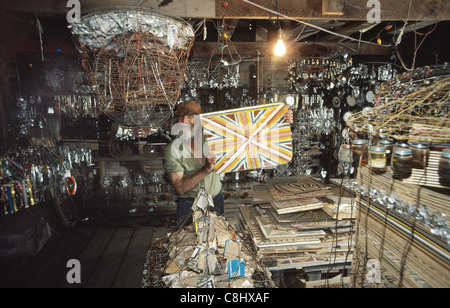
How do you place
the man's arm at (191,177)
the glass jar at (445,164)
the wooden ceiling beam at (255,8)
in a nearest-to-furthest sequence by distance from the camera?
the glass jar at (445,164)
the wooden ceiling beam at (255,8)
the man's arm at (191,177)

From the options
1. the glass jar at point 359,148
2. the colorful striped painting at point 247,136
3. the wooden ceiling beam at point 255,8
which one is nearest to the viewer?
the glass jar at point 359,148

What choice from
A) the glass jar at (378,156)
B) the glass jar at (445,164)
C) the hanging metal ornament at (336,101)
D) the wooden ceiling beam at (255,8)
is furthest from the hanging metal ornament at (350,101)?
the glass jar at (445,164)

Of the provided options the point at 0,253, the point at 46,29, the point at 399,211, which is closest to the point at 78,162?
the point at 0,253

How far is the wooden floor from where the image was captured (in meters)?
4.29

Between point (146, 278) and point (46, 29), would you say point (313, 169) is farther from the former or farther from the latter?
point (46, 29)

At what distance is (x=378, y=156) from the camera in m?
1.94

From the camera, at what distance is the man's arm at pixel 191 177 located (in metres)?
3.56

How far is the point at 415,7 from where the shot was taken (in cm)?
341

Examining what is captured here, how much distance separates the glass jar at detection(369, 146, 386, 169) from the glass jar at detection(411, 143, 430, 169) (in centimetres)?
23

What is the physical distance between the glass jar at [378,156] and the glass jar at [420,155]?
233 mm

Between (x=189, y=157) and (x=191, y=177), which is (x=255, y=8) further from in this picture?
(x=191, y=177)

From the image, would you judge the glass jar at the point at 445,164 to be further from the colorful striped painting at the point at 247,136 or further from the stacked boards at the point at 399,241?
the colorful striped painting at the point at 247,136

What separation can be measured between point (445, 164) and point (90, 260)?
19.9 ft
